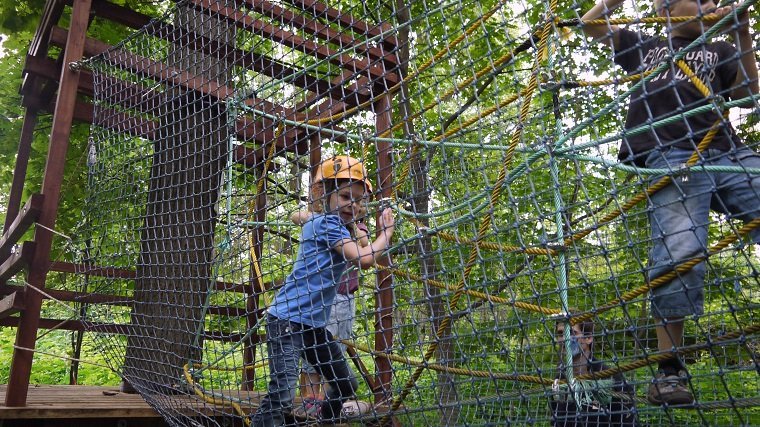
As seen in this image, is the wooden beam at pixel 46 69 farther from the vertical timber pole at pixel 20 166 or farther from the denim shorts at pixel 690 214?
the denim shorts at pixel 690 214

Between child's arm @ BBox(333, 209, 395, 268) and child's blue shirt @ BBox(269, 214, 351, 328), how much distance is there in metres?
0.05

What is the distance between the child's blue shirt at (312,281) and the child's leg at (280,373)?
62 millimetres

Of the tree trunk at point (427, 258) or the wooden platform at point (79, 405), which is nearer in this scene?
the tree trunk at point (427, 258)

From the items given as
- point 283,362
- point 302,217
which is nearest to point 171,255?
point 302,217

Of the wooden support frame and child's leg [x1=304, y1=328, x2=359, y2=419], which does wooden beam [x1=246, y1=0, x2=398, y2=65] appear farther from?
child's leg [x1=304, y1=328, x2=359, y2=419]

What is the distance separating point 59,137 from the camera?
3.29 metres

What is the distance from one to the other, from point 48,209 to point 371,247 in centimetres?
168

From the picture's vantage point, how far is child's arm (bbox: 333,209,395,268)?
2398mm

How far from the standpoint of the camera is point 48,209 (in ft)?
10.4

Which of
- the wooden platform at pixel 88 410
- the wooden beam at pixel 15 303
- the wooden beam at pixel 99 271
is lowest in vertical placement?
the wooden platform at pixel 88 410

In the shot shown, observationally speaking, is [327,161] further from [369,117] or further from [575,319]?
[369,117]

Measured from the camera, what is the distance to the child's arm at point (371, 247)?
2398 mm

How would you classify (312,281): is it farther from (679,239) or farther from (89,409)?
(679,239)

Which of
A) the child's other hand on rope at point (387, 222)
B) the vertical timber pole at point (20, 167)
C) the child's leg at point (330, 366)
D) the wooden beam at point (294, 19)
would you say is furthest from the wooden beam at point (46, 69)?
the child's other hand on rope at point (387, 222)
